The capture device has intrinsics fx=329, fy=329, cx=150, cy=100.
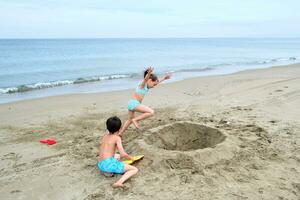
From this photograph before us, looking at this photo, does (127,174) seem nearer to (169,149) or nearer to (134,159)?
(134,159)

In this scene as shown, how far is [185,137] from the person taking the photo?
230 inches

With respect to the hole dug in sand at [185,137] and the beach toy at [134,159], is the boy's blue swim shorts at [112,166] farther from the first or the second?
the hole dug in sand at [185,137]

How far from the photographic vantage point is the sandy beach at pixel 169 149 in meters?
3.95

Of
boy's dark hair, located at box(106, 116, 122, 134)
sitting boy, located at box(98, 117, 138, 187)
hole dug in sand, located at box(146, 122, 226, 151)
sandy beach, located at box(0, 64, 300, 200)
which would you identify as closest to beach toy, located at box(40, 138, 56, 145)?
sandy beach, located at box(0, 64, 300, 200)

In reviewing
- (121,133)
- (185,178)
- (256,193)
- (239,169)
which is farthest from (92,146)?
(256,193)

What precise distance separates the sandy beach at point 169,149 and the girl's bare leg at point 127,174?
73mm

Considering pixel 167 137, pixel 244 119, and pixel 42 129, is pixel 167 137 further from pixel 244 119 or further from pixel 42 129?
pixel 42 129

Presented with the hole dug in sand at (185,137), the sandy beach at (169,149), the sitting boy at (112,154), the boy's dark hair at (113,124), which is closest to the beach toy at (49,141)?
the sandy beach at (169,149)

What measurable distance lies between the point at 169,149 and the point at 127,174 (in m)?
1.49

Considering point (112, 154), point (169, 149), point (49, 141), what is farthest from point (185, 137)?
point (49, 141)

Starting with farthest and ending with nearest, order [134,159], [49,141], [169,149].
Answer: [49,141] < [169,149] < [134,159]

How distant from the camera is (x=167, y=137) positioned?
568cm

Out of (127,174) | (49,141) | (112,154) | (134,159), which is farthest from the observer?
(49,141)

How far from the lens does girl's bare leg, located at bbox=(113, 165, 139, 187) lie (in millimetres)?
3962
